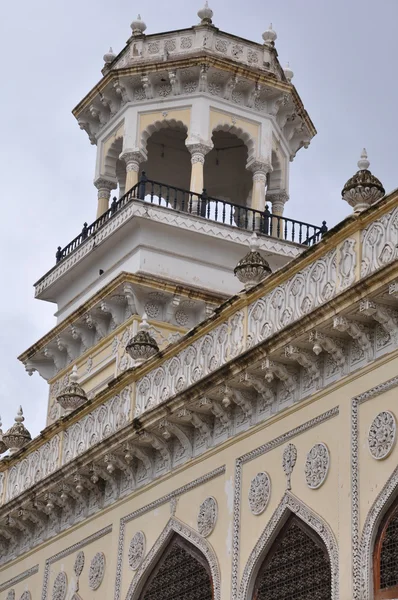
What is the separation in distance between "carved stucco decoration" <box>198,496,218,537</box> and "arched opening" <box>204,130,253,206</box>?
1176 cm

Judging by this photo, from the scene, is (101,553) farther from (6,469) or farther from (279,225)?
(279,225)

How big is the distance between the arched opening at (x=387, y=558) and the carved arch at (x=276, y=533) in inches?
18.8

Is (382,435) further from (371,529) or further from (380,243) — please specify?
(380,243)

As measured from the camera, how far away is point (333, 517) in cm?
1339

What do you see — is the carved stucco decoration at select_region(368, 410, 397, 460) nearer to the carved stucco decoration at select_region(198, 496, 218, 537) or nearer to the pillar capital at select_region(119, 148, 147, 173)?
the carved stucco decoration at select_region(198, 496, 218, 537)

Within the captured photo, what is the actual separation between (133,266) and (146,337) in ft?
17.8

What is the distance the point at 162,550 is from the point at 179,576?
0.42 meters

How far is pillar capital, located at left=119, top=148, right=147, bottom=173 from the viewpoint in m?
24.7

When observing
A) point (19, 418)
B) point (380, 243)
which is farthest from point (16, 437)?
point (380, 243)

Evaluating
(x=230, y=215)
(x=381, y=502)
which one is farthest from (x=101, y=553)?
(x=230, y=215)

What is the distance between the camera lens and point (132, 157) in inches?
973

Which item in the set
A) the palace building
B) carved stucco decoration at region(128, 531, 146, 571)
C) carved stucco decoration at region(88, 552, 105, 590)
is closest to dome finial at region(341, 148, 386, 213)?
the palace building

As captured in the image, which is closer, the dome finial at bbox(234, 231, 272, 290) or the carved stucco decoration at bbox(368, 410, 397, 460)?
the carved stucco decoration at bbox(368, 410, 397, 460)

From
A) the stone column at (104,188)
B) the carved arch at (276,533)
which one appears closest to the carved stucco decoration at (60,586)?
the carved arch at (276,533)
